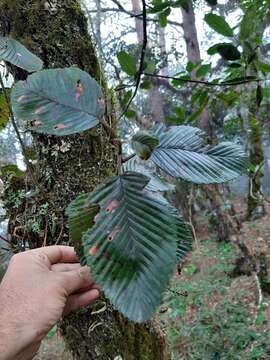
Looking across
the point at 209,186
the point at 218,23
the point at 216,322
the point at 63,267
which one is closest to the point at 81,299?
the point at 63,267

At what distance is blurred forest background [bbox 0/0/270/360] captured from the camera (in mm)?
1096

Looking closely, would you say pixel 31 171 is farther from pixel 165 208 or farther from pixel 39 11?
pixel 165 208

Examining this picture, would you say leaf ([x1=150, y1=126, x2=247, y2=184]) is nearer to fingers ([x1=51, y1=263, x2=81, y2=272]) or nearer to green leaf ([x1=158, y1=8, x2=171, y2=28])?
fingers ([x1=51, y1=263, x2=81, y2=272])

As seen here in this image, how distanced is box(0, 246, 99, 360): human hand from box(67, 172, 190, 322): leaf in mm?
231

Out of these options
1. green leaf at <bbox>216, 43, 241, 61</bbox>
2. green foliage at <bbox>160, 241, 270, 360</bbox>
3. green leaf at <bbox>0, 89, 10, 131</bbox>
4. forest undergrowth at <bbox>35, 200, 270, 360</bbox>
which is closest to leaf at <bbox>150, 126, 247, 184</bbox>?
green leaf at <bbox>216, 43, 241, 61</bbox>

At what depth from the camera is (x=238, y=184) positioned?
42.1ft

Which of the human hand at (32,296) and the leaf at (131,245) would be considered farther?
the human hand at (32,296)

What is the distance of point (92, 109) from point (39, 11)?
1.70 ft

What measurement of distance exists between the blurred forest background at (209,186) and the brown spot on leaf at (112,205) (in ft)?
0.68

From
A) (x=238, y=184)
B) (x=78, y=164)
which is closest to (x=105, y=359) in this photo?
(x=78, y=164)

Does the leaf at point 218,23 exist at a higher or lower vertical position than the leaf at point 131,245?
higher

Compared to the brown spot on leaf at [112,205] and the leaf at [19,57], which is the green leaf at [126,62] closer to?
the leaf at [19,57]

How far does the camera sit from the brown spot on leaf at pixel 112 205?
20.2 inches

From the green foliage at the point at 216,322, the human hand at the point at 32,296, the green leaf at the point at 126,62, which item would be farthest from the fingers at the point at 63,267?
the green foliage at the point at 216,322
